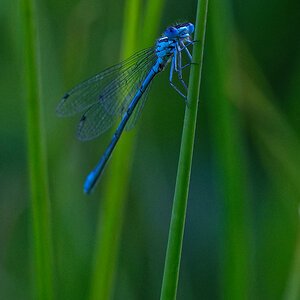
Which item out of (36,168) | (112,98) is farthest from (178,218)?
(112,98)

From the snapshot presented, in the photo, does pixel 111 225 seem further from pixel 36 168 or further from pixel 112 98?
pixel 112 98

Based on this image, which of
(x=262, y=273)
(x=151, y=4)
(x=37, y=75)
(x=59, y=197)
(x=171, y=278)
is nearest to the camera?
(x=171, y=278)

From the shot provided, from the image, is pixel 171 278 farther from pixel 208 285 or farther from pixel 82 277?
pixel 208 285

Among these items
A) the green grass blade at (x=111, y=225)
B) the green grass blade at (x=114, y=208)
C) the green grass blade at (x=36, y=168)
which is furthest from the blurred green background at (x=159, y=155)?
the green grass blade at (x=36, y=168)

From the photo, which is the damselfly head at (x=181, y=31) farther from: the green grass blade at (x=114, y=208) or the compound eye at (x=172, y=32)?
the green grass blade at (x=114, y=208)

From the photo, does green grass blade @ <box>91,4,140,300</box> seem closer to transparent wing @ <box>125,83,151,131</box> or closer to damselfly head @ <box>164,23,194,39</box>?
transparent wing @ <box>125,83,151,131</box>

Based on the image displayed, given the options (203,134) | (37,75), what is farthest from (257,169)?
(37,75)
